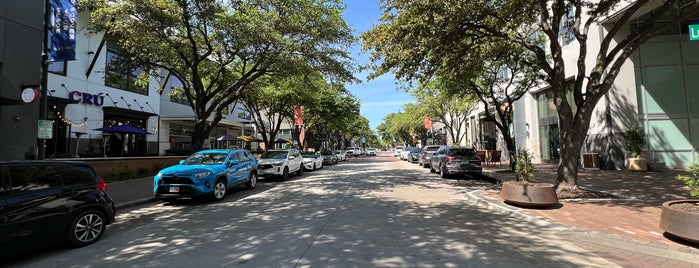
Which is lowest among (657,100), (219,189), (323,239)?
(323,239)

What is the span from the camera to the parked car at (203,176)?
1057 centimetres

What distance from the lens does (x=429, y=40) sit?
11.6m

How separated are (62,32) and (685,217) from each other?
742 inches

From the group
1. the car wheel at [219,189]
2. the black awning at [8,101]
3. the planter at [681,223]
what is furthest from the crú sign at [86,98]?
the planter at [681,223]

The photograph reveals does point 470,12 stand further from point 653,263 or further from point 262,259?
point 262,259

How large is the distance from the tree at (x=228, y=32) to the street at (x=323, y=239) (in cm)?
764

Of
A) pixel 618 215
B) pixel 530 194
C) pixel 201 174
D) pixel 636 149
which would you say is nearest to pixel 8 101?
pixel 201 174

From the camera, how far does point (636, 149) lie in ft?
56.8

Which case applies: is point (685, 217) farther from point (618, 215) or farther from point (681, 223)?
point (618, 215)

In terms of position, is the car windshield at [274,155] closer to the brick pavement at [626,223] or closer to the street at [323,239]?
the street at [323,239]

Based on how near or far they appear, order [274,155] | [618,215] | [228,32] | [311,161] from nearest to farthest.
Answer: [618,215] → [228,32] → [274,155] → [311,161]

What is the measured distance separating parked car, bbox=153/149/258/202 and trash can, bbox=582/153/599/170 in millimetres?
17331

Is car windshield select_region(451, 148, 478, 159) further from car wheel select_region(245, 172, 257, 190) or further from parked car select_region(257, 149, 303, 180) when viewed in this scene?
car wheel select_region(245, 172, 257, 190)

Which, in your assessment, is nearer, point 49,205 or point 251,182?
point 49,205
